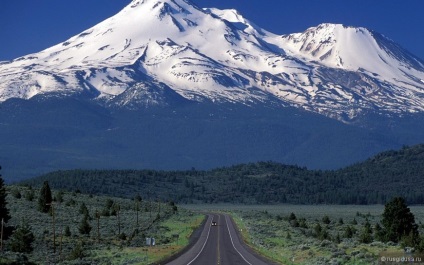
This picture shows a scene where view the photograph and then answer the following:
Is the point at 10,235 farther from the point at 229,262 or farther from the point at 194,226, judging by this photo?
the point at 194,226

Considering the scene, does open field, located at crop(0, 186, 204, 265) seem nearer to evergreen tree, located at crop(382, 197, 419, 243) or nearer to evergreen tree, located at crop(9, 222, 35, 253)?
evergreen tree, located at crop(9, 222, 35, 253)

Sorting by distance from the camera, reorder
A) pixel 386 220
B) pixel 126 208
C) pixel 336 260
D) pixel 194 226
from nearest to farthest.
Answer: pixel 336 260 < pixel 386 220 < pixel 194 226 < pixel 126 208

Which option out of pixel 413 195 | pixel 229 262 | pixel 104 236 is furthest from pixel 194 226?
pixel 413 195

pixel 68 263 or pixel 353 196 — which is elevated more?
pixel 353 196

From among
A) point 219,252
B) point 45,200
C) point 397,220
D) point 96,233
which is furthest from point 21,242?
point 397,220

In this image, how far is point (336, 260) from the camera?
157 ft

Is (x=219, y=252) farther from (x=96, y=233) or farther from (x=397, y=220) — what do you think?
(x=397, y=220)

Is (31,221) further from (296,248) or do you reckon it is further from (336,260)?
(336,260)

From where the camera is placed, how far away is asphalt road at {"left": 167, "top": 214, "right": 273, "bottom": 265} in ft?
180

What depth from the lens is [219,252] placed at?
208 ft

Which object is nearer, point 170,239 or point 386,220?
point 386,220

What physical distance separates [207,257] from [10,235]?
1430 centimetres

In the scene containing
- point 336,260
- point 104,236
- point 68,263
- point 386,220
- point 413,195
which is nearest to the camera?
point 336,260

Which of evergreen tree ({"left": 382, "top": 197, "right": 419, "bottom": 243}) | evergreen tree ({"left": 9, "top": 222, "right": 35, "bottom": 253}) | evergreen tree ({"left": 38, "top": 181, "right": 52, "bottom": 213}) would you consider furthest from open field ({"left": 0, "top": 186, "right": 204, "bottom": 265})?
evergreen tree ({"left": 382, "top": 197, "right": 419, "bottom": 243})
